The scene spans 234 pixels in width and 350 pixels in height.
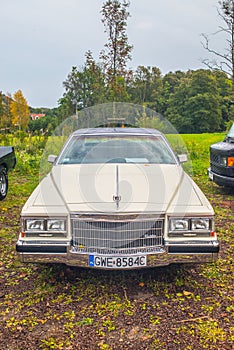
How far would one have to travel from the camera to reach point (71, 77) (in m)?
22.4

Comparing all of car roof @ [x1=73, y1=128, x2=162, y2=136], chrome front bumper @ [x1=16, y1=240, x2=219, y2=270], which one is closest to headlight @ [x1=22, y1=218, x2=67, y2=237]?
chrome front bumper @ [x1=16, y1=240, x2=219, y2=270]

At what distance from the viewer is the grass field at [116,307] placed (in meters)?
2.81

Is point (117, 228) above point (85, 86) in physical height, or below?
below

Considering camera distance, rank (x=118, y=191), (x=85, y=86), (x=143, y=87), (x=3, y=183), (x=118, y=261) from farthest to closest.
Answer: (x=143, y=87), (x=85, y=86), (x=3, y=183), (x=118, y=191), (x=118, y=261)

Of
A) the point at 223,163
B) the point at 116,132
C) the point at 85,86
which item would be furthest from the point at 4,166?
the point at 85,86

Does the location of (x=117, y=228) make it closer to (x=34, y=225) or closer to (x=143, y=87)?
(x=34, y=225)

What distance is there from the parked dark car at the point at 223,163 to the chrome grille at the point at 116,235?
14.7ft

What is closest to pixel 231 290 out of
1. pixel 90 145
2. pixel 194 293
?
pixel 194 293

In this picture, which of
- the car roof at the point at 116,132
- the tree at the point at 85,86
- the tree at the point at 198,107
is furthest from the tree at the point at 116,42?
the tree at the point at 198,107

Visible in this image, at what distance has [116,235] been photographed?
10.8 ft

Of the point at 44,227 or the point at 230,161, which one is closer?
the point at 44,227

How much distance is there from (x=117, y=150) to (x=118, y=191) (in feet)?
4.48

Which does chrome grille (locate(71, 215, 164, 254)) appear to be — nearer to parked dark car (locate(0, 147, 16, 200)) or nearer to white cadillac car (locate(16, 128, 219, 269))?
white cadillac car (locate(16, 128, 219, 269))

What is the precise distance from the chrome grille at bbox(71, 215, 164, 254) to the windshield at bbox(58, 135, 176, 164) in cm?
151
